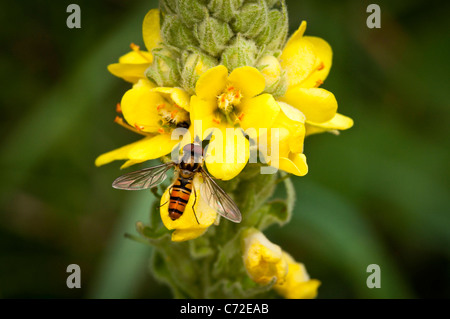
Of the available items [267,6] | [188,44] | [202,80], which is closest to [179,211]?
[202,80]

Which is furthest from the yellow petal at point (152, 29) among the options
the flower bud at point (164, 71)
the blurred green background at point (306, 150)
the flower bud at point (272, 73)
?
the blurred green background at point (306, 150)

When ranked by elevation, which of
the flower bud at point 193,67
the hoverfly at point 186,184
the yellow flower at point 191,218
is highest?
the flower bud at point 193,67

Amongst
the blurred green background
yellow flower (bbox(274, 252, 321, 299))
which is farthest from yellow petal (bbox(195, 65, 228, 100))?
the blurred green background

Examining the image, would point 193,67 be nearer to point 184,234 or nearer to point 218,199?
point 218,199

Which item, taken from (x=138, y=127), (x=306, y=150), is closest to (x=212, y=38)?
(x=138, y=127)

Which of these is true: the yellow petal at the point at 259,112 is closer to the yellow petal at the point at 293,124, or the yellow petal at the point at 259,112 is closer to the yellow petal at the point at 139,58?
the yellow petal at the point at 293,124

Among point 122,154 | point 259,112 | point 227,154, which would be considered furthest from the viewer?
point 122,154
